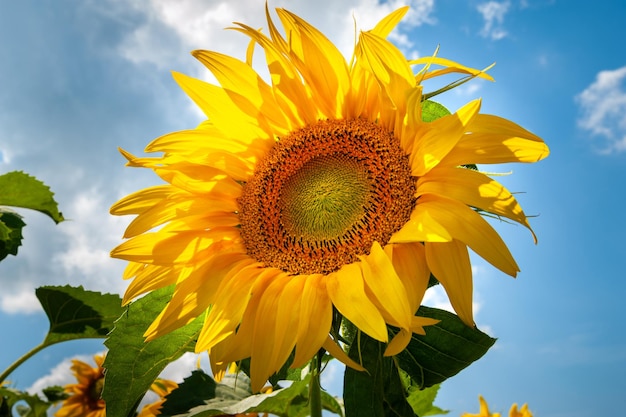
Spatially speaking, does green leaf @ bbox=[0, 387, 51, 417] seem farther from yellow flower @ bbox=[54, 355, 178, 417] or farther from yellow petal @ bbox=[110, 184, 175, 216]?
yellow petal @ bbox=[110, 184, 175, 216]

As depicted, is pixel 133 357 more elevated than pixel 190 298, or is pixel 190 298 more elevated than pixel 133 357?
pixel 190 298

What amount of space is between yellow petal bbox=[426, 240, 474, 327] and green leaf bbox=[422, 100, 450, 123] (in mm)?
434

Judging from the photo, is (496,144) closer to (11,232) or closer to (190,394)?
(190,394)

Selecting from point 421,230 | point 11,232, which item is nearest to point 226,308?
point 421,230

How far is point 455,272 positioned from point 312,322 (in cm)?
39

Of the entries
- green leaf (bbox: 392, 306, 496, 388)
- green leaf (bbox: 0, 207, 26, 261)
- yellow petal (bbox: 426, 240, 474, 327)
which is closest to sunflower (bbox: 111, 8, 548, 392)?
yellow petal (bbox: 426, 240, 474, 327)

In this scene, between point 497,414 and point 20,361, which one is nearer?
point 20,361

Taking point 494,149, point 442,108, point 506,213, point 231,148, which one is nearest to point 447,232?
point 506,213

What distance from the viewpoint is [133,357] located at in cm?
195

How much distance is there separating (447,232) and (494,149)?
283 millimetres

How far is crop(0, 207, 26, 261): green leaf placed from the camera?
10.5 ft

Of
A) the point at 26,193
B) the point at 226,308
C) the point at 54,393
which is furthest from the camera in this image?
the point at 54,393

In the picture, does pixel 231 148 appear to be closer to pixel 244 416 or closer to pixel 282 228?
pixel 282 228

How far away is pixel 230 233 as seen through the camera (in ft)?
7.05
